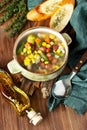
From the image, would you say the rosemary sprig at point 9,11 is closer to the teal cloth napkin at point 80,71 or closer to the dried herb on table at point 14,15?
the dried herb on table at point 14,15

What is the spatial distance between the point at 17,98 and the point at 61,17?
0.82ft

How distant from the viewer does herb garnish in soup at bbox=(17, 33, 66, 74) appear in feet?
2.74

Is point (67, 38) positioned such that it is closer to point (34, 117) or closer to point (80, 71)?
point (80, 71)

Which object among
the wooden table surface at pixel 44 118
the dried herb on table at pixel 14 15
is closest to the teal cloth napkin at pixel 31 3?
the dried herb on table at pixel 14 15

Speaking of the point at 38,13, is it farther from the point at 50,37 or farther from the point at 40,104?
the point at 40,104

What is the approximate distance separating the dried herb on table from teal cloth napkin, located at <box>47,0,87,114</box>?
0.46 feet

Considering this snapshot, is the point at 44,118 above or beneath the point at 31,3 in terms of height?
beneath

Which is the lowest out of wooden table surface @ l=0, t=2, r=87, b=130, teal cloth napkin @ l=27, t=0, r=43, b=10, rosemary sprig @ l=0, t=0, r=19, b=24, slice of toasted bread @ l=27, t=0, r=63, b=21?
wooden table surface @ l=0, t=2, r=87, b=130

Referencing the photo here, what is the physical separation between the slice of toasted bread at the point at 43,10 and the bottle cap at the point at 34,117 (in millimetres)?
261

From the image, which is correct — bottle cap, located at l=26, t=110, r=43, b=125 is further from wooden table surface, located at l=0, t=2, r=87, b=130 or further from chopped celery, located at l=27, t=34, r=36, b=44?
chopped celery, located at l=27, t=34, r=36, b=44

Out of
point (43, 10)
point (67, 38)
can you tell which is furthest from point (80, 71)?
point (43, 10)

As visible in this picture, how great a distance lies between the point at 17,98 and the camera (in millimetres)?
855

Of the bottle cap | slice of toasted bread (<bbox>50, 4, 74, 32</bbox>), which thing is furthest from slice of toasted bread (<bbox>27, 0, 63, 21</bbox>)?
the bottle cap

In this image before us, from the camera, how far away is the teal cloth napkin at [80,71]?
0.86m
